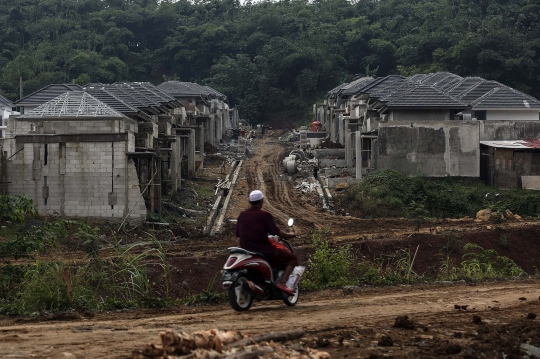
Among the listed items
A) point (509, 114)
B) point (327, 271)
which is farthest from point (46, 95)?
point (327, 271)

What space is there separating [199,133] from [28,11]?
46.4 meters

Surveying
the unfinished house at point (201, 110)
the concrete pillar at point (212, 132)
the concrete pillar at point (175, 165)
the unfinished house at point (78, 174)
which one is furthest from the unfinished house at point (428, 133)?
the concrete pillar at point (212, 132)

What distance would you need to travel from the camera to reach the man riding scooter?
1112 cm

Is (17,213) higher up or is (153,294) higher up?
(17,213)

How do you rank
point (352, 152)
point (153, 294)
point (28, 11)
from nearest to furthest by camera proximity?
point (153, 294) < point (352, 152) < point (28, 11)

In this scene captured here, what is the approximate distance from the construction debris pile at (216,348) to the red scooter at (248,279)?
331 centimetres

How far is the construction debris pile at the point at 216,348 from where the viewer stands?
270 inches

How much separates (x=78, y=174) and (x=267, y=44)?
180 ft

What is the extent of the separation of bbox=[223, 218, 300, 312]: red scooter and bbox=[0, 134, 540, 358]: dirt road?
0.18 metres

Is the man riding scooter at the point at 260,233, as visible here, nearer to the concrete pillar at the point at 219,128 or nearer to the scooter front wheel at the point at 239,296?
the scooter front wheel at the point at 239,296

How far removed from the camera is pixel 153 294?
582 inches

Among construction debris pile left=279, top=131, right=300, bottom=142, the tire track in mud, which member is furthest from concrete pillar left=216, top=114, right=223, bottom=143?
the tire track in mud

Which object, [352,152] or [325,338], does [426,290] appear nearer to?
[325,338]

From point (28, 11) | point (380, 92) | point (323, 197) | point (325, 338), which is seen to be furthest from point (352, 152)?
point (28, 11)
